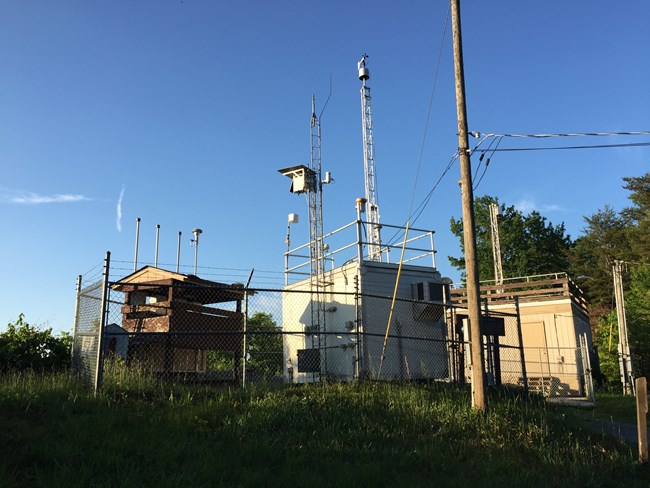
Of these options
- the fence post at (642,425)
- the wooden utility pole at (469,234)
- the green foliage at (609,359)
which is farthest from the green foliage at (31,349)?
the green foliage at (609,359)

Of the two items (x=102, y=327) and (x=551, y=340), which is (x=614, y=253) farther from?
(x=102, y=327)

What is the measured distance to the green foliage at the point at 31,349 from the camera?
11664 millimetres

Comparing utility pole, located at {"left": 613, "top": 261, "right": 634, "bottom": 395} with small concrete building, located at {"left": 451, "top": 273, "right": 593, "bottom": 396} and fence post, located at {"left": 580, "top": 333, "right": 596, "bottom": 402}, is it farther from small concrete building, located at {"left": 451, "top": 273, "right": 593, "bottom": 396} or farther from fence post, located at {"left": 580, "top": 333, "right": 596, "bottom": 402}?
fence post, located at {"left": 580, "top": 333, "right": 596, "bottom": 402}

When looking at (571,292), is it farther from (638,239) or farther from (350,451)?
(638,239)

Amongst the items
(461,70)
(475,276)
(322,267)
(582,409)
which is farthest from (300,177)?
(582,409)

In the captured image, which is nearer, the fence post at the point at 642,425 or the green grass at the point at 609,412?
the fence post at the point at 642,425

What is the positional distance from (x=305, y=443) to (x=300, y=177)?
11863 mm

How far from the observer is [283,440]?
7.52 m

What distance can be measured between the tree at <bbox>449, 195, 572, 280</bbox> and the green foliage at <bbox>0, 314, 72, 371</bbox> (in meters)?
39.2

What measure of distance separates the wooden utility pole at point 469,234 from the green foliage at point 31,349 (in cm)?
864

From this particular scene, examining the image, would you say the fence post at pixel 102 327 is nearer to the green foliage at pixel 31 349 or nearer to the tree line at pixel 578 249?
the green foliage at pixel 31 349

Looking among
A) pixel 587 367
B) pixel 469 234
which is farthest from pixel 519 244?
pixel 469 234

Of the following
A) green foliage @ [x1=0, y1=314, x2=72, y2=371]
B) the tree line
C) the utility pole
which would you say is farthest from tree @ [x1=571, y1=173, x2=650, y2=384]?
green foliage @ [x1=0, y1=314, x2=72, y2=371]

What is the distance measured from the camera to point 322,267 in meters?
16.8
